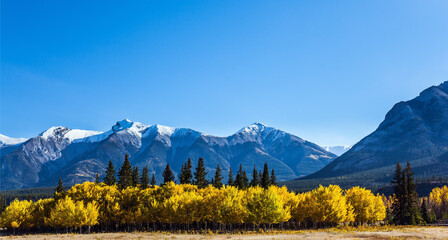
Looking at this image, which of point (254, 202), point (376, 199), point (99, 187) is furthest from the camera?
point (376, 199)

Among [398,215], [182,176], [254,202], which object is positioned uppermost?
[182,176]

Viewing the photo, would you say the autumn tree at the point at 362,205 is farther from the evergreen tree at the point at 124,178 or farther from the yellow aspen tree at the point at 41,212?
the yellow aspen tree at the point at 41,212

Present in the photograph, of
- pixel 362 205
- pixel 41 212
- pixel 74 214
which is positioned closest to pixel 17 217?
pixel 41 212

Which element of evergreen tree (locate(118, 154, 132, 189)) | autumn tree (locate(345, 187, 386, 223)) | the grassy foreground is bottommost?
the grassy foreground

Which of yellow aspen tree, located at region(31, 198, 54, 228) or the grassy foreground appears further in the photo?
yellow aspen tree, located at region(31, 198, 54, 228)

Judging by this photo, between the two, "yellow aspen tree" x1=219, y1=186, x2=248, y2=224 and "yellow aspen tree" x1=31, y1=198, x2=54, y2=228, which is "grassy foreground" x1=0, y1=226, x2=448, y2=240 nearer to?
"yellow aspen tree" x1=219, y1=186, x2=248, y2=224

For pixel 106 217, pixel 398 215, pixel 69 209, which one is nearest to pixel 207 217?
pixel 106 217

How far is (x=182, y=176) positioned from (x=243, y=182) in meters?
24.9

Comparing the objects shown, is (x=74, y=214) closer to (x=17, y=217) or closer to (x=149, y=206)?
(x=149, y=206)

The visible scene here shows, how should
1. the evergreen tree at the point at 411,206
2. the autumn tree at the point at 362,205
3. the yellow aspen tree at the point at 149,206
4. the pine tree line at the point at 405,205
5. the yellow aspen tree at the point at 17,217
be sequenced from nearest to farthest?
1. the yellow aspen tree at the point at 149,206
2. the evergreen tree at the point at 411,206
3. the pine tree line at the point at 405,205
4. the autumn tree at the point at 362,205
5. the yellow aspen tree at the point at 17,217

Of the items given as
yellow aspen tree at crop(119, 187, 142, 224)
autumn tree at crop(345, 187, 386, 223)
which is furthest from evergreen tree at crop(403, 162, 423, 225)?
yellow aspen tree at crop(119, 187, 142, 224)

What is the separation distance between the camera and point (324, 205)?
93375 millimetres

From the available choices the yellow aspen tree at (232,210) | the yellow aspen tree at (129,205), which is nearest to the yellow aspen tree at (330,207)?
the yellow aspen tree at (232,210)

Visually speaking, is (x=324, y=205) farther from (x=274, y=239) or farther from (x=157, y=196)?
(x=157, y=196)
